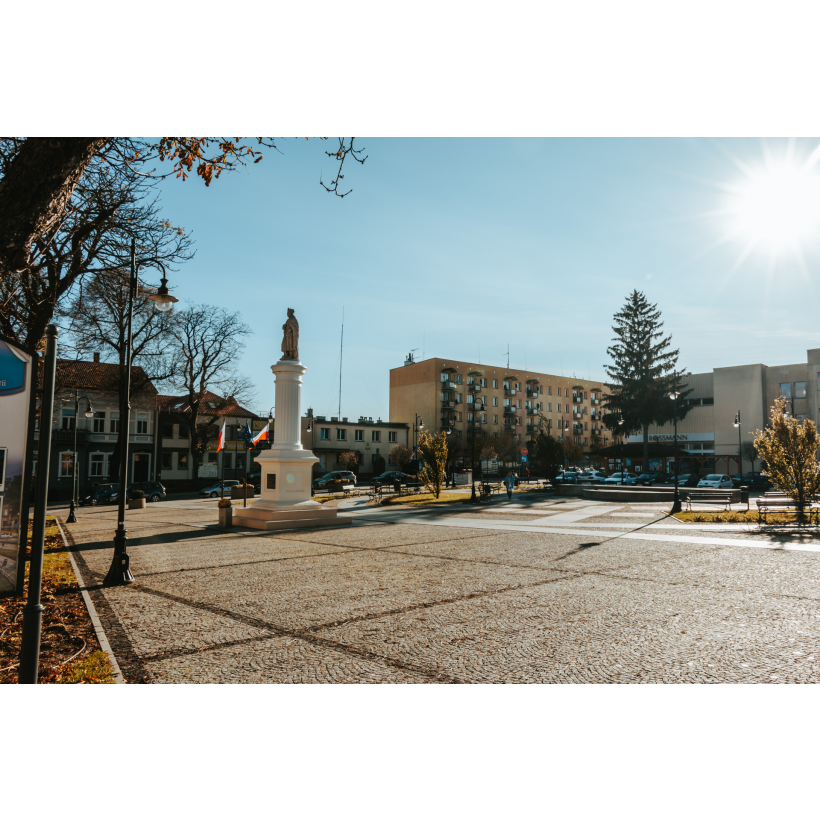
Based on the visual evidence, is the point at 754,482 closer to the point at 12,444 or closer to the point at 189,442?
the point at 189,442

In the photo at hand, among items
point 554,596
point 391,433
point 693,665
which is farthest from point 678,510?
point 391,433

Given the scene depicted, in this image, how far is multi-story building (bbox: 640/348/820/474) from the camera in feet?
215

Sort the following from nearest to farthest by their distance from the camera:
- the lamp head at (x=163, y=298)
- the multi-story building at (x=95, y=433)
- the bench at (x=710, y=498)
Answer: the lamp head at (x=163, y=298), the bench at (x=710, y=498), the multi-story building at (x=95, y=433)

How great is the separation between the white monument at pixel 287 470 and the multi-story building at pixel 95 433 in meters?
27.3

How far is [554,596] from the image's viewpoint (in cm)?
835

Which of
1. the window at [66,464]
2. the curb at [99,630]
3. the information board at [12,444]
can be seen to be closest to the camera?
the curb at [99,630]

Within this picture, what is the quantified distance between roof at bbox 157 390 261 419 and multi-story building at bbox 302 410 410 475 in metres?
7.45

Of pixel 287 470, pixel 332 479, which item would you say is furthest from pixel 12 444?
pixel 332 479

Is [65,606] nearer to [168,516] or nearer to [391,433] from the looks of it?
[168,516]

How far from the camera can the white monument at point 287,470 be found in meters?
18.9

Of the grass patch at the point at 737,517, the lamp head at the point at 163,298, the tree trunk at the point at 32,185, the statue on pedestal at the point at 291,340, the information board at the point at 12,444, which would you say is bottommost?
the grass patch at the point at 737,517

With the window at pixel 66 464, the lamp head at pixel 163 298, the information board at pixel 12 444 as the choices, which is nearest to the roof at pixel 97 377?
the window at pixel 66 464

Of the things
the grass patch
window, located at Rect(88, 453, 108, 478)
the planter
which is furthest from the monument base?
window, located at Rect(88, 453, 108, 478)

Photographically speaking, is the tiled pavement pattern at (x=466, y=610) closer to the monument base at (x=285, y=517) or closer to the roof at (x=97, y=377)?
the monument base at (x=285, y=517)
